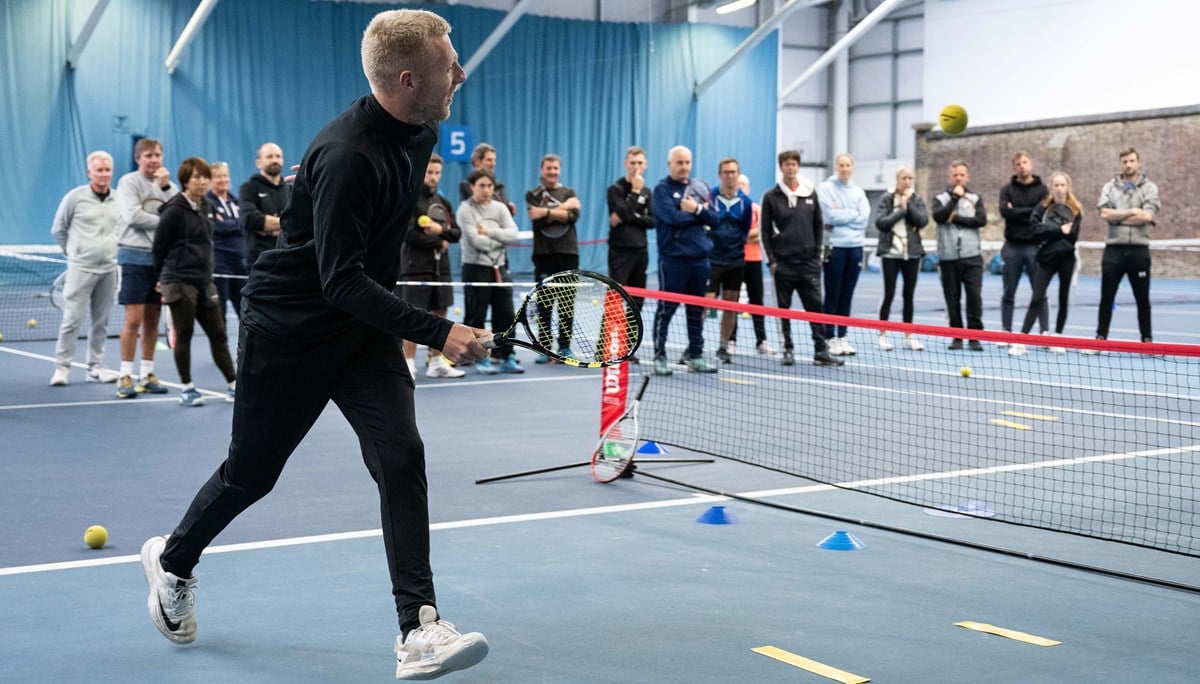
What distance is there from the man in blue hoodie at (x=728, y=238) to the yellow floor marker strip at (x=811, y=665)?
6.99 meters

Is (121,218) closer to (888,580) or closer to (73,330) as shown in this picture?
(73,330)

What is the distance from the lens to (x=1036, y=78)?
27625mm

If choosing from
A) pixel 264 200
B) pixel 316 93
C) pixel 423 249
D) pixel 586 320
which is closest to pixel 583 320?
pixel 586 320

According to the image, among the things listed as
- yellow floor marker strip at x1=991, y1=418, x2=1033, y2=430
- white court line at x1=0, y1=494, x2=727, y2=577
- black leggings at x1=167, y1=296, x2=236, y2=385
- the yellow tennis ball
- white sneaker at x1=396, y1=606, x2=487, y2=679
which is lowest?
white court line at x1=0, y1=494, x2=727, y2=577

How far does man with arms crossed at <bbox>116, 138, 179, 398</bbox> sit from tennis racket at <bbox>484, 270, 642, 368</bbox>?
424 centimetres

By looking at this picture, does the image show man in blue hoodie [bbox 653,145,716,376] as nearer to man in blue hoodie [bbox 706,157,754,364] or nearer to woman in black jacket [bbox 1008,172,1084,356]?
man in blue hoodie [bbox 706,157,754,364]

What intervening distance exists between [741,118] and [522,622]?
25.5 m

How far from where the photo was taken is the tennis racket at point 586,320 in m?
3.53

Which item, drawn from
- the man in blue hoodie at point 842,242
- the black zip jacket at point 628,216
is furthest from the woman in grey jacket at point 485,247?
the man in blue hoodie at point 842,242

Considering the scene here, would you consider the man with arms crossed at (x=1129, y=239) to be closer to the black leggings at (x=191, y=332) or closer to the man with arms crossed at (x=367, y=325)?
the black leggings at (x=191, y=332)

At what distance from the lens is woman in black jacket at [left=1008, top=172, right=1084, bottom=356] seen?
11.5 metres

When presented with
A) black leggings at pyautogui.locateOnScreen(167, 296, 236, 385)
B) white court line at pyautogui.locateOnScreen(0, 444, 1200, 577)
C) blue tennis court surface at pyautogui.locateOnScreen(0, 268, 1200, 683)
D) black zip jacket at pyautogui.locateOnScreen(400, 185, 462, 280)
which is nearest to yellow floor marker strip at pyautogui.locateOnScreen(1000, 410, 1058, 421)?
white court line at pyautogui.locateOnScreen(0, 444, 1200, 577)

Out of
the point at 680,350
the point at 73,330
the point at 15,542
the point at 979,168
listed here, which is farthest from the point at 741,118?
the point at 15,542

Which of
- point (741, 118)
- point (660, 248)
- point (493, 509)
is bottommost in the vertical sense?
point (493, 509)
